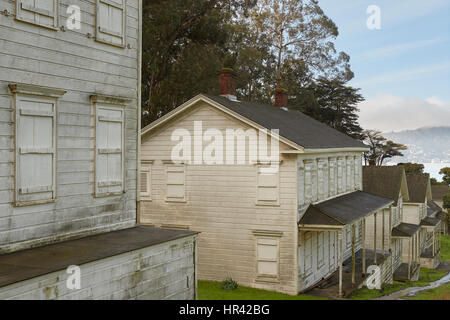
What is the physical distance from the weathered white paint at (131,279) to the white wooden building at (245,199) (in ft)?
30.7

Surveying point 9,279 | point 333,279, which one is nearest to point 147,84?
point 333,279

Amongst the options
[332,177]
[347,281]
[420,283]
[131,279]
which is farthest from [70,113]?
[420,283]

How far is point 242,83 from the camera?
4606 centimetres

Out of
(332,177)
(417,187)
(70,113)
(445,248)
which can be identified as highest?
(70,113)

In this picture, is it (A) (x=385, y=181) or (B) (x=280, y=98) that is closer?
(B) (x=280, y=98)

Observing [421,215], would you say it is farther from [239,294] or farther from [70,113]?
[70,113]

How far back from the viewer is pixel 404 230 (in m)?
37.6

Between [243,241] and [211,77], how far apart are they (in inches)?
717

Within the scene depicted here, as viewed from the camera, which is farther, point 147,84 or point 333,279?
point 147,84

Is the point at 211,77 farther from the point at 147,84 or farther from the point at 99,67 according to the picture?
the point at 99,67

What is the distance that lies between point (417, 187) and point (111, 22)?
126ft

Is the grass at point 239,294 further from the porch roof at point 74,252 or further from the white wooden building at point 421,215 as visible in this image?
the white wooden building at point 421,215
